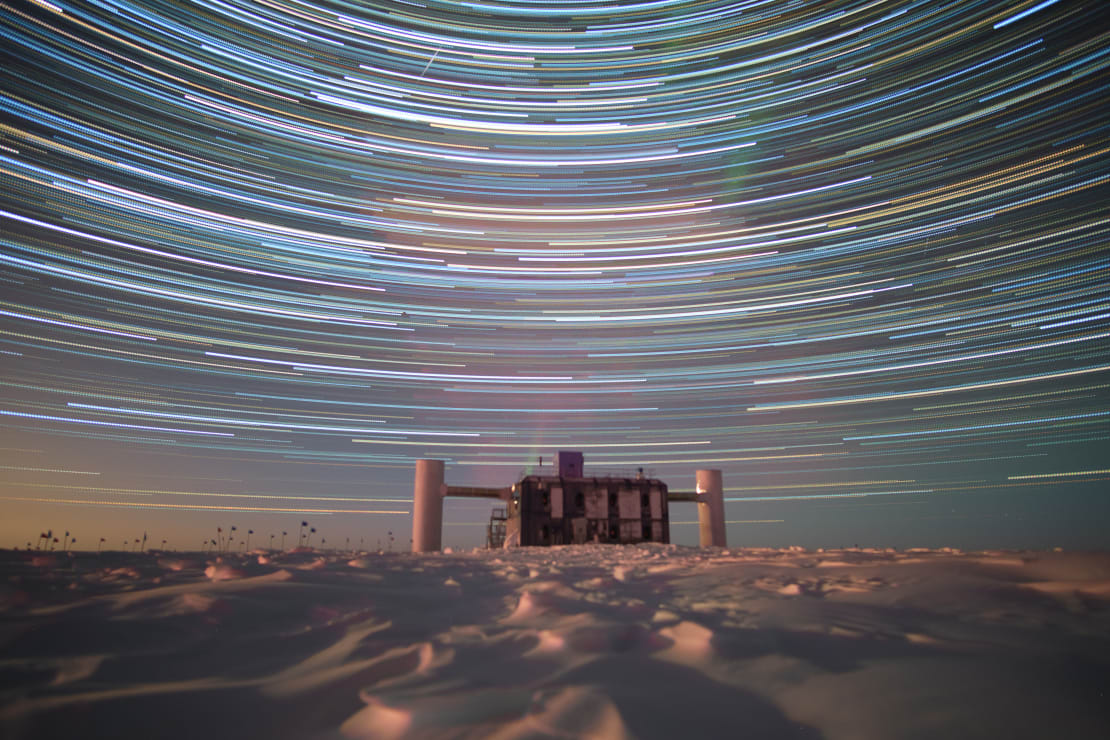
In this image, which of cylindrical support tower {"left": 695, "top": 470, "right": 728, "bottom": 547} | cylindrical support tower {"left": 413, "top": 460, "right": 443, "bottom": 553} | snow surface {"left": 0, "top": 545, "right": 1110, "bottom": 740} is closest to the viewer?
snow surface {"left": 0, "top": 545, "right": 1110, "bottom": 740}

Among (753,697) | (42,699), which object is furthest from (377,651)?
(753,697)

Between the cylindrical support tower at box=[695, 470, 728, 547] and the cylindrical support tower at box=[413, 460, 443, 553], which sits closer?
the cylindrical support tower at box=[413, 460, 443, 553]

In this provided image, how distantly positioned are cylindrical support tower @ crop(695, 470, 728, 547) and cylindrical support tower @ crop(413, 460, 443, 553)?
17.8 meters

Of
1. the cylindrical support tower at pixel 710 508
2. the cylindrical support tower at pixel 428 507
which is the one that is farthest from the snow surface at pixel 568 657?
the cylindrical support tower at pixel 710 508

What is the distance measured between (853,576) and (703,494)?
1384 inches

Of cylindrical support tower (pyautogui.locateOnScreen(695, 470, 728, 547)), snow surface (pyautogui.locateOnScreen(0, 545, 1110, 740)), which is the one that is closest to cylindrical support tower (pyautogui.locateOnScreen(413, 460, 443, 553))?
cylindrical support tower (pyautogui.locateOnScreen(695, 470, 728, 547))

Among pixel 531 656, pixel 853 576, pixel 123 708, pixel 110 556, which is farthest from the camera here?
pixel 110 556

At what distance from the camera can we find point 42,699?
231 centimetres

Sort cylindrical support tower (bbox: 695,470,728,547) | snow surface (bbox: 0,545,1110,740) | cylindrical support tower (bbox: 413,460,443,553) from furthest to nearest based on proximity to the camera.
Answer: cylindrical support tower (bbox: 695,470,728,547) < cylindrical support tower (bbox: 413,460,443,553) < snow surface (bbox: 0,545,1110,740)

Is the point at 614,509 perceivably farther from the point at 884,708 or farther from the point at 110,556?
the point at 884,708

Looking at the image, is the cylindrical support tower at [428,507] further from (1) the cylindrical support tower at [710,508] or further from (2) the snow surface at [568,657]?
(2) the snow surface at [568,657]

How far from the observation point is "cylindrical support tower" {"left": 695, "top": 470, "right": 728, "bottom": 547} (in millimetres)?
37031

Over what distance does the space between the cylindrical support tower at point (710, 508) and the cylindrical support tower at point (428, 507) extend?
17.8 meters

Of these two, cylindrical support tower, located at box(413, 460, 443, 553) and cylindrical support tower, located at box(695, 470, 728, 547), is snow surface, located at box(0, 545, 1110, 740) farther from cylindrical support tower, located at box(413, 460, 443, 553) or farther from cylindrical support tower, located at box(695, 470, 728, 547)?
cylindrical support tower, located at box(695, 470, 728, 547)
